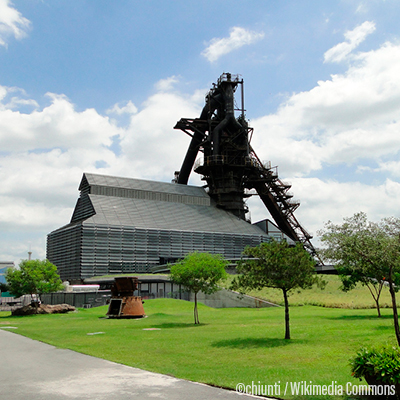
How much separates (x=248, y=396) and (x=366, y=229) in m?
7.03

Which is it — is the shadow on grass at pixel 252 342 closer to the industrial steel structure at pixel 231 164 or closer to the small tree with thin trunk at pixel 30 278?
the small tree with thin trunk at pixel 30 278

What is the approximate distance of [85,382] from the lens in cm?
1004

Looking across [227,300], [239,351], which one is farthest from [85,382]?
[227,300]

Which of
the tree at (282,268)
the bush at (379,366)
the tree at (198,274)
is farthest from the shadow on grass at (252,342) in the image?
the tree at (198,274)

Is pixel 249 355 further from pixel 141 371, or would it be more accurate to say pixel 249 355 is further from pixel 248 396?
pixel 248 396

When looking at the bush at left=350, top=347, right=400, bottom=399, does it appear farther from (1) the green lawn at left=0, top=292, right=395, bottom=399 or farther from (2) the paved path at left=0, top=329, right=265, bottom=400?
(2) the paved path at left=0, top=329, right=265, bottom=400

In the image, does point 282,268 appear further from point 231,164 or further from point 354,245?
point 231,164

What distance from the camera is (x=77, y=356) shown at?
1414 centimetres

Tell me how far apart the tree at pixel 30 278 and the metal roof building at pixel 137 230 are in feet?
42.7

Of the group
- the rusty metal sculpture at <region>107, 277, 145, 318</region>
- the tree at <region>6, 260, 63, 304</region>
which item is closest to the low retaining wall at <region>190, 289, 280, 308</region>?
the rusty metal sculpture at <region>107, 277, 145, 318</region>

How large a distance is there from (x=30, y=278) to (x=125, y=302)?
45.6ft

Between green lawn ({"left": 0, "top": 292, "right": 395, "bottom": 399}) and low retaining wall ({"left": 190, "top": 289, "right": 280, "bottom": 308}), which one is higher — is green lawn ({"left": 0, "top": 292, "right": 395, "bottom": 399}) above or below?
above

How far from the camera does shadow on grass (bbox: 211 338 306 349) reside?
54.3 ft

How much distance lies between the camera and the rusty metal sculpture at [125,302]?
33.7 meters
